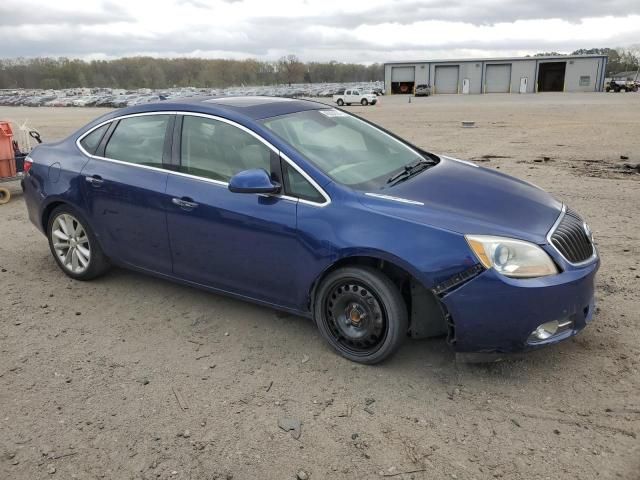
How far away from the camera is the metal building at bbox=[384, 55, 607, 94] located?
75938 mm

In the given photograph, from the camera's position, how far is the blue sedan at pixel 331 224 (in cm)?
320

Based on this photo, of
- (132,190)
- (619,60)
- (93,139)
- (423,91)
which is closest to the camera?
(132,190)

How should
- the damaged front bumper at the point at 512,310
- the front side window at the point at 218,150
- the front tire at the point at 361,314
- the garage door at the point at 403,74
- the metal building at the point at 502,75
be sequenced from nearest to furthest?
the damaged front bumper at the point at 512,310 → the front tire at the point at 361,314 → the front side window at the point at 218,150 → the metal building at the point at 502,75 → the garage door at the point at 403,74

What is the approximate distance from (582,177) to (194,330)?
7947 mm

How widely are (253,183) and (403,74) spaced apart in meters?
84.2

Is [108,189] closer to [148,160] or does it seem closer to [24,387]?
[148,160]

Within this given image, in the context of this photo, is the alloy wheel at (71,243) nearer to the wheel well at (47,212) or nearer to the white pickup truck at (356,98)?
the wheel well at (47,212)

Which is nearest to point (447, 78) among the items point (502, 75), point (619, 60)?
point (502, 75)

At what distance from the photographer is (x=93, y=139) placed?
4938mm

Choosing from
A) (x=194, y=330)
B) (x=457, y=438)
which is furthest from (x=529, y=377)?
(x=194, y=330)

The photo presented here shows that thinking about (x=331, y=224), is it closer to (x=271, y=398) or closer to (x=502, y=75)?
(x=271, y=398)

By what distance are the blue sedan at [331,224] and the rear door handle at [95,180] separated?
0.05 feet

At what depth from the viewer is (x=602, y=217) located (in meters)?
6.88

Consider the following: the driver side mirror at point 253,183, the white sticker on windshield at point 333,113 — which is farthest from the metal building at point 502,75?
the driver side mirror at point 253,183
